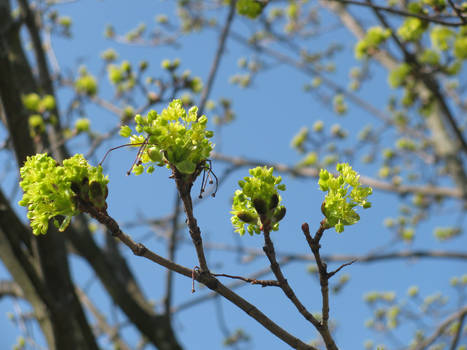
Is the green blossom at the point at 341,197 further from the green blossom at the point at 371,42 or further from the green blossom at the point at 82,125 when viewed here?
the green blossom at the point at 371,42

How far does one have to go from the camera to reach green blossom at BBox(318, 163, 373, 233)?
1.29 meters

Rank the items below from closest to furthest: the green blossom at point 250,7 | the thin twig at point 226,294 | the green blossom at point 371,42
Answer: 1. the thin twig at point 226,294
2. the green blossom at point 250,7
3. the green blossom at point 371,42

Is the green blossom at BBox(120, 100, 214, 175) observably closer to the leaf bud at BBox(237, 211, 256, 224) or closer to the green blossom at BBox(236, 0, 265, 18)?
the leaf bud at BBox(237, 211, 256, 224)

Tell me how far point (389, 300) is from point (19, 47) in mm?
6675

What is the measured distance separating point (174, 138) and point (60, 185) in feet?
1.05

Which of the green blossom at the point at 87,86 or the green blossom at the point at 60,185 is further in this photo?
the green blossom at the point at 87,86

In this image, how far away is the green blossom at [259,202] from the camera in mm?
1235

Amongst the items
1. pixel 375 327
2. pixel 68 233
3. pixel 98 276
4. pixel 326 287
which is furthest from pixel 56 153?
pixel 375 327

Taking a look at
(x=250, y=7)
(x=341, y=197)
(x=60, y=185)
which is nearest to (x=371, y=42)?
(x=250, y=7)

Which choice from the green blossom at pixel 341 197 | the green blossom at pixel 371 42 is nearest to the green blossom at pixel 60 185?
the green blossom at pixel 341 197

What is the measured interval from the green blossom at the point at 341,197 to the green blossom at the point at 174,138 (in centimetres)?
37

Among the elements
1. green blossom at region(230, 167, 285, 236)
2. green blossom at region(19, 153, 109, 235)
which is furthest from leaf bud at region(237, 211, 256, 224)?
green blossom at region(19, 153, 109, 235)

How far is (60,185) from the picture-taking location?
3.88 ft

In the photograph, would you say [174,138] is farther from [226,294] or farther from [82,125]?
[82,125]
